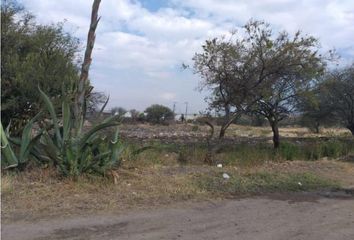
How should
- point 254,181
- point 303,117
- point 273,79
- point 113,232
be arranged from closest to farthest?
point 113,232 → point 254,181 → point 273,79 → point 303,117

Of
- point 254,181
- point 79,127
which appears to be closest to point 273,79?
point 254,181

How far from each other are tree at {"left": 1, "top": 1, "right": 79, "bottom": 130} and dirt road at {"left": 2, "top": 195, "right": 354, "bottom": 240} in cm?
580

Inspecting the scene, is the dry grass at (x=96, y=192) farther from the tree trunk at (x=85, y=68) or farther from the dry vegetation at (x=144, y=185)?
the tree trunk at (x=85, y=68)

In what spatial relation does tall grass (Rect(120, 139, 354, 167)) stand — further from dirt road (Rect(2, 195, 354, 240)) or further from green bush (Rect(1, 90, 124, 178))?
dirt road (Rect(2, 195, 354, 240))

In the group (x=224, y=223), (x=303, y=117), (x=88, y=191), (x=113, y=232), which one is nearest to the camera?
(x=113, y=232)

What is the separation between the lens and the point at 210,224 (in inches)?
295

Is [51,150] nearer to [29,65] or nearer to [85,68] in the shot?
[85,68]

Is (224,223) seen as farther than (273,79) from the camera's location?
No

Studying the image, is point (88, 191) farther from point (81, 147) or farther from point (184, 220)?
point (184, 220)

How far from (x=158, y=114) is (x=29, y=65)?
217 ft

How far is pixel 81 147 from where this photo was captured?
10039 mm

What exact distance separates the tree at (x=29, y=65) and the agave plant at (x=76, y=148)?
255 cm

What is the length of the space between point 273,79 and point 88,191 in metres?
11.9

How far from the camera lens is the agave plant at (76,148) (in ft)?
31.9
